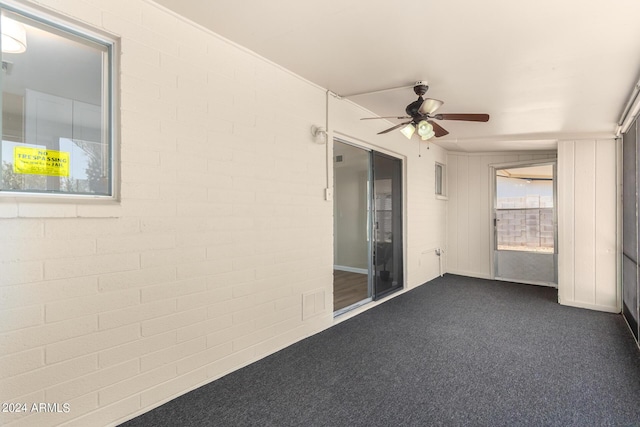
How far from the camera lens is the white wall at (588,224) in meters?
4.20

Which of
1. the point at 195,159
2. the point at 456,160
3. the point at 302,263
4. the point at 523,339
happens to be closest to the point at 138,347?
the point at 195,159

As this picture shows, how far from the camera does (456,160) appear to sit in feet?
21.0

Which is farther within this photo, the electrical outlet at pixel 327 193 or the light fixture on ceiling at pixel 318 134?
the electrical outlet at pixel 327 193

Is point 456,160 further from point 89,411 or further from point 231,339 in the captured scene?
point 89,411

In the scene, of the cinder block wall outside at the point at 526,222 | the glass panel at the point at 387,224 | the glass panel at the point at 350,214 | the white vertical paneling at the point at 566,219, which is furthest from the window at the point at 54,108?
the cinder block wall outside at the point at 526,222

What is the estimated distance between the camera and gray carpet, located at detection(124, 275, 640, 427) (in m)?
1.99

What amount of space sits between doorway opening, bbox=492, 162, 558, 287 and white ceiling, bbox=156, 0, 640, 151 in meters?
1.93

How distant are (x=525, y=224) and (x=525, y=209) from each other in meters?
0.27

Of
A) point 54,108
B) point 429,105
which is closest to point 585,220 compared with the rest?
point 429,105

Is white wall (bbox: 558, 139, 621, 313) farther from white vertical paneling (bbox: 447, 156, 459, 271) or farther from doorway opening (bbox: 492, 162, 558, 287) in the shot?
white vertical paneling (bbox: 447, 156, 459, 271)

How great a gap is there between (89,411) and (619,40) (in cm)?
422

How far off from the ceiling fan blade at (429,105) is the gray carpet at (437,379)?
2233mm

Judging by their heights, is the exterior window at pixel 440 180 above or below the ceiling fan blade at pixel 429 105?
below

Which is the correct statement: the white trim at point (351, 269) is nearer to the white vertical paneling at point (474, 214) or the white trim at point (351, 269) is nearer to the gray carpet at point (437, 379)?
the white vertical paneling at point (474, 214)
